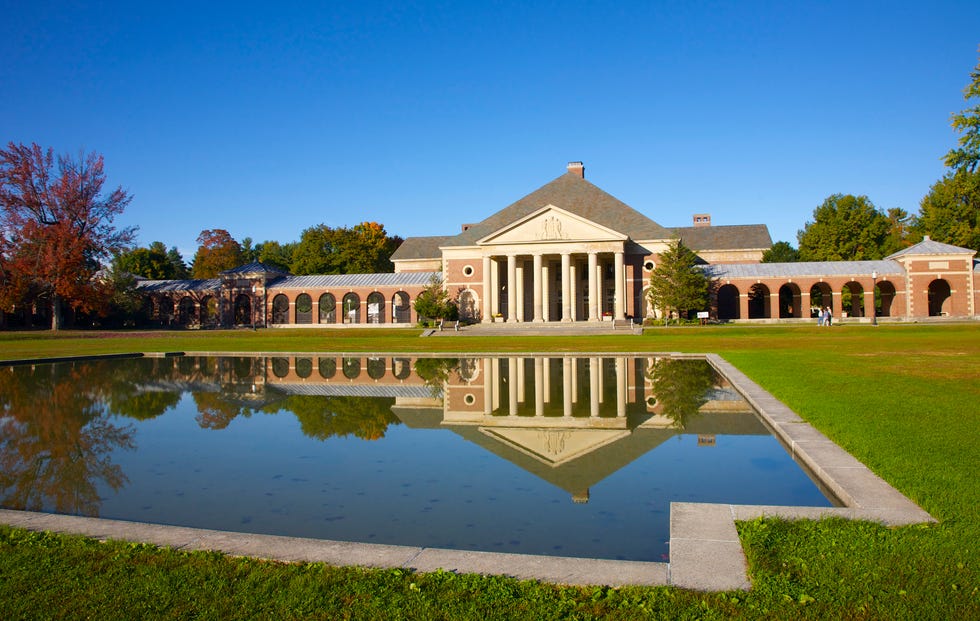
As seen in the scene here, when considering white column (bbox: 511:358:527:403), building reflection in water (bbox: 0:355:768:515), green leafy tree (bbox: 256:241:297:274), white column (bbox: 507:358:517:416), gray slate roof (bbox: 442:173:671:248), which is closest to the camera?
building reflection in water (bbox: 0:355:768:515)

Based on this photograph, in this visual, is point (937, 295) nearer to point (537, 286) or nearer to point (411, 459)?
point (537, 286)

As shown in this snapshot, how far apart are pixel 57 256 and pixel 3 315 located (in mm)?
11622

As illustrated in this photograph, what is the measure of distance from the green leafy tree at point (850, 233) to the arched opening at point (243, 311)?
5686cm

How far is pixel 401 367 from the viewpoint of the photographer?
24.2 metres

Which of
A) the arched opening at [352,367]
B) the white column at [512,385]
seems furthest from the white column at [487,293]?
the white column at [512,385]

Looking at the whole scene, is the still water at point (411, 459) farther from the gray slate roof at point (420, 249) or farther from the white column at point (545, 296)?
the gray slate roof at point (420, 249)

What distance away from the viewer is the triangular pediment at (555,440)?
9398mm

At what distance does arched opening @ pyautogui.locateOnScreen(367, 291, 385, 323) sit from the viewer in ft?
204

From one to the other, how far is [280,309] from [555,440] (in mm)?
57639

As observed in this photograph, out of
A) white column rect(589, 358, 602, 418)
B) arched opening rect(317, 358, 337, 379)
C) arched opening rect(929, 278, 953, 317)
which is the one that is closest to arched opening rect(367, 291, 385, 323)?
arched opening rect(317, 358, 337, 379)

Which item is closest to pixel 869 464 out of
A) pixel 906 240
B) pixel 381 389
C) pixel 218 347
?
pixel 381 389

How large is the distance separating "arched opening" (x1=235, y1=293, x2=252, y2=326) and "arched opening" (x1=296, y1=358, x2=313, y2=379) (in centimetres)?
3906

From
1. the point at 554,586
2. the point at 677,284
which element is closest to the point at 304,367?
the point at 554,586

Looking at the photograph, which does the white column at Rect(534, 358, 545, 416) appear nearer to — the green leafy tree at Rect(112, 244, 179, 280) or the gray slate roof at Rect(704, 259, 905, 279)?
the gray slate roof at Rect(704, 259, 905, 279)
